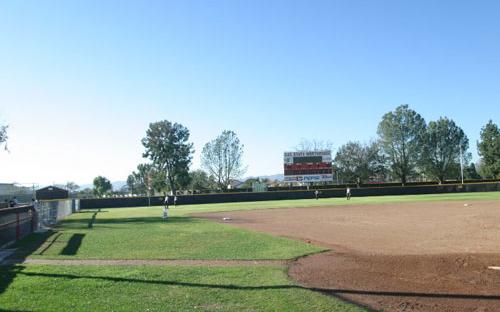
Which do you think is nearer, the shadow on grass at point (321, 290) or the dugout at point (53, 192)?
the shadow on grass at point (321, 290)

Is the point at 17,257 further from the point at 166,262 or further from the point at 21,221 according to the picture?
the point at 21,221

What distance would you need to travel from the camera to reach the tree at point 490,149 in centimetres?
11025

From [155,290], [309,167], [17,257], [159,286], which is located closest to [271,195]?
[309,167]

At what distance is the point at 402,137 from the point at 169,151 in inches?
2183

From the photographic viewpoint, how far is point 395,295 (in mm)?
8953

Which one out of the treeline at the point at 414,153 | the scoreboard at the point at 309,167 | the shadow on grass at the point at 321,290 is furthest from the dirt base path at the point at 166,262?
the treeline at the point at 414,153

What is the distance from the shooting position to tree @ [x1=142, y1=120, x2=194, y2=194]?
117625 millimetres

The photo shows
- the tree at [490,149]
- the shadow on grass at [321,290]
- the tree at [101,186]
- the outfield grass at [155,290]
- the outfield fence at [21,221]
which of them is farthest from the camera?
the tree at [101,186]

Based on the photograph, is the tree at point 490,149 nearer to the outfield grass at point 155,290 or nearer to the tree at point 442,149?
the tree at point 442,149

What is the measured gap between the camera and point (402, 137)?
114m

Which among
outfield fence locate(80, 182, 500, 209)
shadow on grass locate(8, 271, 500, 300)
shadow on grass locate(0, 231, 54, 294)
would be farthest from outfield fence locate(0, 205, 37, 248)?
outfield fence locate(80, 182, 500, 209)

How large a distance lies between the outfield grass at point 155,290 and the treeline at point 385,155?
96527 millimetres

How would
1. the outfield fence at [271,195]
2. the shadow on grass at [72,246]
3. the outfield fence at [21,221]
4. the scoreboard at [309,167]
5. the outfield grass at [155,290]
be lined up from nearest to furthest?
the outfield grass at [155,290], the shadow on grass at [72,246], the outfield fence at [21,221], the outfield fence at [271,195], the scoreboard at [309,167]

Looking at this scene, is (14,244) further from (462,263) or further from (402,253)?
(462,263)
